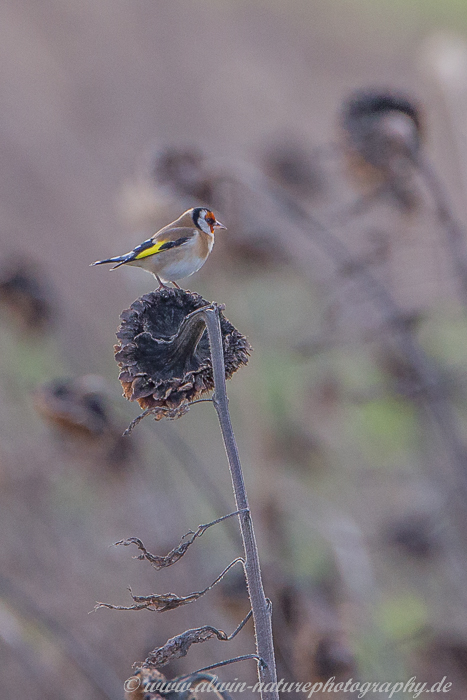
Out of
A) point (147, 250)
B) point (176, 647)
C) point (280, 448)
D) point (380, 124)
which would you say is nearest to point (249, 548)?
point (176, 647)

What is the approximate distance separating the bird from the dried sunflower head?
86 centimetres

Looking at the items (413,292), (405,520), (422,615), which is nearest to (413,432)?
(405,520)

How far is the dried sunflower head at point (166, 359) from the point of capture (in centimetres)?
196

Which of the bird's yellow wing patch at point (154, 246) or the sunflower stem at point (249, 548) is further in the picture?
the bird's yellow wing patch at point (154, 246)

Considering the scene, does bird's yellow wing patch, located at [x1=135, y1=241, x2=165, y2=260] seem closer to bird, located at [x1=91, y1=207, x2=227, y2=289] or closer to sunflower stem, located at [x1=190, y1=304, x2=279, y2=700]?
bird, located at [x1=91, y1=207, x2=227, y2=289]

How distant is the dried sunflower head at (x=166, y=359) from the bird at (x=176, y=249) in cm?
86

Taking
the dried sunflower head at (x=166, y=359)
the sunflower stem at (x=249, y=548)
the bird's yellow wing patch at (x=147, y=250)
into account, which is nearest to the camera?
the sunflower stem at (x=249, y=548)

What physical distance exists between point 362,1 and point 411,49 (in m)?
2.80

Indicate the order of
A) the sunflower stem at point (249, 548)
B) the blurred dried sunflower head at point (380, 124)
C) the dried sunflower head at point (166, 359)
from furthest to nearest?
1. the blurred dried sunflower head at point (380, 124)
2. the dried sunflower head at point (166, 359)
3. the sunflower stem at point (249, 548)

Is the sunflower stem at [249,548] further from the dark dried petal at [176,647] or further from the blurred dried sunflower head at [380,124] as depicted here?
the blurred dried sunflower head at [380,124]

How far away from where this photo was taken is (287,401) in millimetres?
7539

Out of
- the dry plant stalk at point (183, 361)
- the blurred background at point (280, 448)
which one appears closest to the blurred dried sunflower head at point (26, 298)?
the blurred background at point (280, 448)

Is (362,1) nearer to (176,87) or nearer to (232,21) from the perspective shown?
(232,21)

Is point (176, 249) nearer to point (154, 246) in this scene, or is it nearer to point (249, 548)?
point (154, 246)
